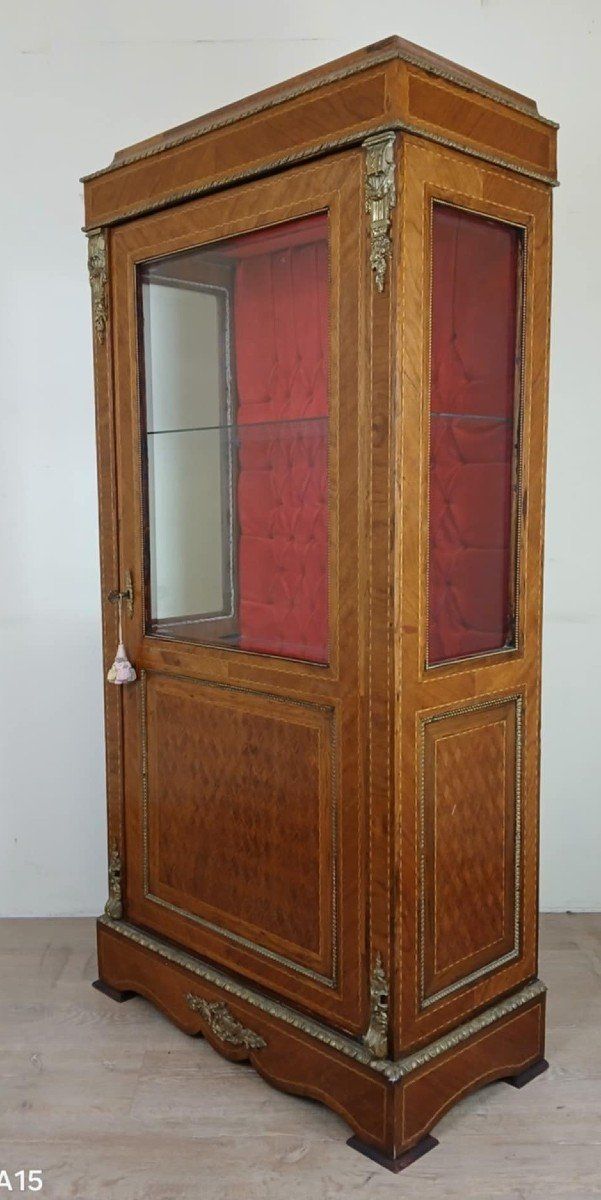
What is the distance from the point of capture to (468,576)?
1965mm

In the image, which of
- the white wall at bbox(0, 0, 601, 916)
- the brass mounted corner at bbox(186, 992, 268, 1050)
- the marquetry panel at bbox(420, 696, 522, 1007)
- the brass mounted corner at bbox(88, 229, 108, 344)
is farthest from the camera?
the white wall at bbox(0, 0, 601, 916)

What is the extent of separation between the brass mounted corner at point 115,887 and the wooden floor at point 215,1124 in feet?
0.74

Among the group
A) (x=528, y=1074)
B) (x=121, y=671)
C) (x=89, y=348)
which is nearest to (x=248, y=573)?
(x=121, y=671)

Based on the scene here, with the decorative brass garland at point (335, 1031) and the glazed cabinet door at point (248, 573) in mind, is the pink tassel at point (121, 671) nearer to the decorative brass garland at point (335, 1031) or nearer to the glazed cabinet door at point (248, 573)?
the glazed cabinet door at point (248, 573)

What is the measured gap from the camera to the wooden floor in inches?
72.1

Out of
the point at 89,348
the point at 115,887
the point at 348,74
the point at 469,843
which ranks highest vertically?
the point at 348,74

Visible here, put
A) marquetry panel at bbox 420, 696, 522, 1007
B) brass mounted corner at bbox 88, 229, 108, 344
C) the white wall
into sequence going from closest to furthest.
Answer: marquetry panel at bbox 420, 696, 522, 1007
brass mounted corner at bbox 88, 229, 108, 344
the white wall

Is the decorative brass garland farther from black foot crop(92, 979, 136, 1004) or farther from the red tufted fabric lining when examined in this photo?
the red tufted fabric lining

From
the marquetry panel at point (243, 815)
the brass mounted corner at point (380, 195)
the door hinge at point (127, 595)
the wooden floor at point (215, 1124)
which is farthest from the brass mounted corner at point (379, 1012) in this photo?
the brass mounted corner at point (380, 195)

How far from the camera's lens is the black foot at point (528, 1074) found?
2.13 meters

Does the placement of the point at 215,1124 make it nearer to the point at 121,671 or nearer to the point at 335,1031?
the point at 335,1031

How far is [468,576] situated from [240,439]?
568 mm

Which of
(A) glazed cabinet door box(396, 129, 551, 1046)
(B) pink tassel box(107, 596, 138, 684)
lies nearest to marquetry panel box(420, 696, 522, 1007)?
(A) glazed cabinet door box(396, 129, 551, 1046)

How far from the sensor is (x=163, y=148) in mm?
2102
